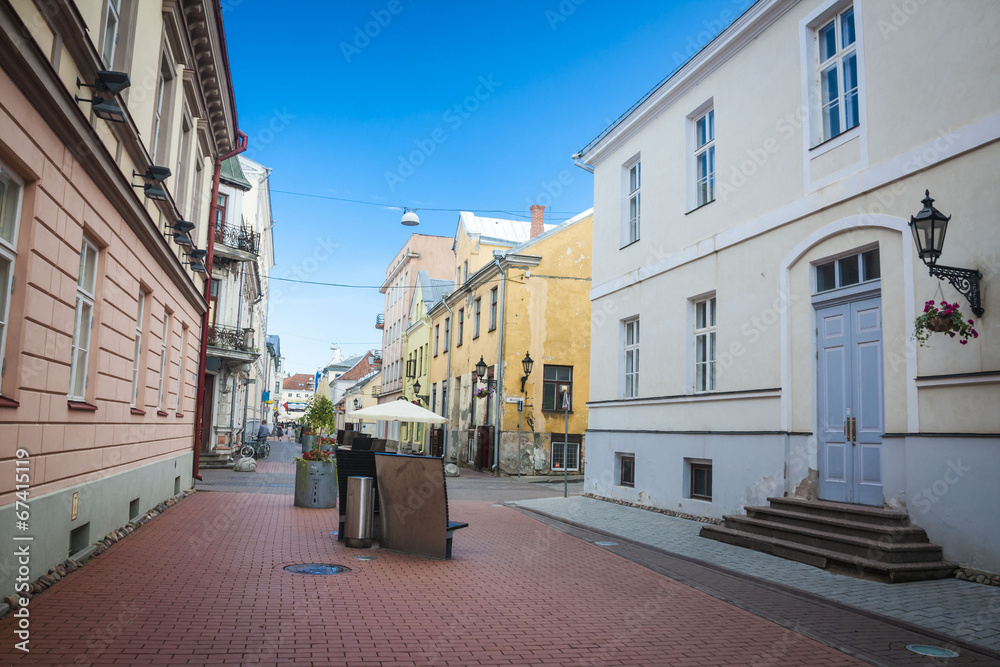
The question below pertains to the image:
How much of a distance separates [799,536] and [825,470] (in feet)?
3.63

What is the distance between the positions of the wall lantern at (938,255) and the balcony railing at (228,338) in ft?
Answer: 71.0

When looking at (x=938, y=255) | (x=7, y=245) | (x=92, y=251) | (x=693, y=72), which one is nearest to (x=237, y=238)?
(x=693, y=72)

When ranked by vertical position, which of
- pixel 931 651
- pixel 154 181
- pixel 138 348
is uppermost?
pixel 154 181

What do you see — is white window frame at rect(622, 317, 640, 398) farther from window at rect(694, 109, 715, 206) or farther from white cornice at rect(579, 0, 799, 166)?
white cornice at rect(579, 0, 799, 166)

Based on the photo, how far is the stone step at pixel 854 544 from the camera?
308 inches

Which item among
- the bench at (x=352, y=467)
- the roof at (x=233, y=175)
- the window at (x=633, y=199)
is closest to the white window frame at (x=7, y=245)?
the bench at (x=352, y=467)

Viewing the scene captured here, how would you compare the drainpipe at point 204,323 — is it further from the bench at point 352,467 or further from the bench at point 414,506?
the bench at point 414,506

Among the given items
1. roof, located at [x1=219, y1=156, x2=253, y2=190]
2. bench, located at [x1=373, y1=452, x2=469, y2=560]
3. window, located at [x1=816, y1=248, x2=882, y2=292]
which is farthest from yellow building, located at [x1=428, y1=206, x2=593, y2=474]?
bench, located at [x1=373, y1=452, x2=469, y2=560]

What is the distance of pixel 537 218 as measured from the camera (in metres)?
33.5

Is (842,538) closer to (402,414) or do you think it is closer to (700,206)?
(700,206)

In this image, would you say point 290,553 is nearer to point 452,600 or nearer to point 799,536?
point 452,600

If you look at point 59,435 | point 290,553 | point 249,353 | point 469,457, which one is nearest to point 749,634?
point 290,553

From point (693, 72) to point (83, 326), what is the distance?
11201 mm

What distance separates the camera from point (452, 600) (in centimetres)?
661
